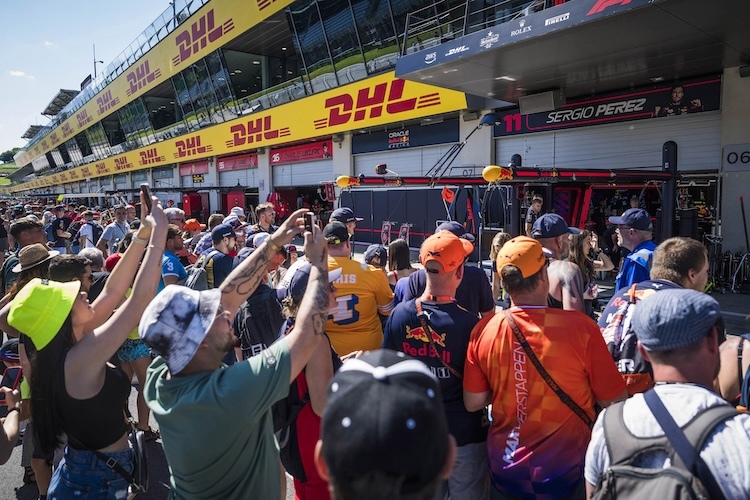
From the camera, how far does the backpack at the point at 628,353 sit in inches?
104

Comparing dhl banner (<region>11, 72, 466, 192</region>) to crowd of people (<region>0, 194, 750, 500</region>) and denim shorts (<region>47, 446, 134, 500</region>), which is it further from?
denim shorts (<region>47, 446, 134, 500</region>)

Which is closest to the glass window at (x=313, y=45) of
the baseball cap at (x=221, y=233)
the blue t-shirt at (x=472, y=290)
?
the baseball cap at (x=221, y=233)

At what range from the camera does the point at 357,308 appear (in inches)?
131

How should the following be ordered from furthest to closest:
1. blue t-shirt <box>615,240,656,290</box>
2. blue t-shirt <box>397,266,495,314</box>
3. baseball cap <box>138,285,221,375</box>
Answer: blue t-shirt <box>615,240,656,290</box> < blue t-shirt <box>397,266,495,314</box> < baseball cap <box>138,285,221,375</box>

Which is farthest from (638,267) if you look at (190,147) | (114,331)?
(190,147)

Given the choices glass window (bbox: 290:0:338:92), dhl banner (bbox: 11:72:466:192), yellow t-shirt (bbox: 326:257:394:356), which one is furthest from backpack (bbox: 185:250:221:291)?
glass window (bbox: 290:0:338:92)

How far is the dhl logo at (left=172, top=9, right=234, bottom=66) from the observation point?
76.8 ft

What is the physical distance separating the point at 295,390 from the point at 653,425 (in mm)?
1672

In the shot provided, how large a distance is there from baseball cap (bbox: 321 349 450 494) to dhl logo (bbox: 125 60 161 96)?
115ft

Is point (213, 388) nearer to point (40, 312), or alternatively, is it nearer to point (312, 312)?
point (312, 312)

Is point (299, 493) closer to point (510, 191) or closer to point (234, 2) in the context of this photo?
point (510, 191)

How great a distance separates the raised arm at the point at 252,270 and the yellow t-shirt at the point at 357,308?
3.01ft

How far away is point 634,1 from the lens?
23.3ft

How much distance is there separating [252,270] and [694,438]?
6.36ft
